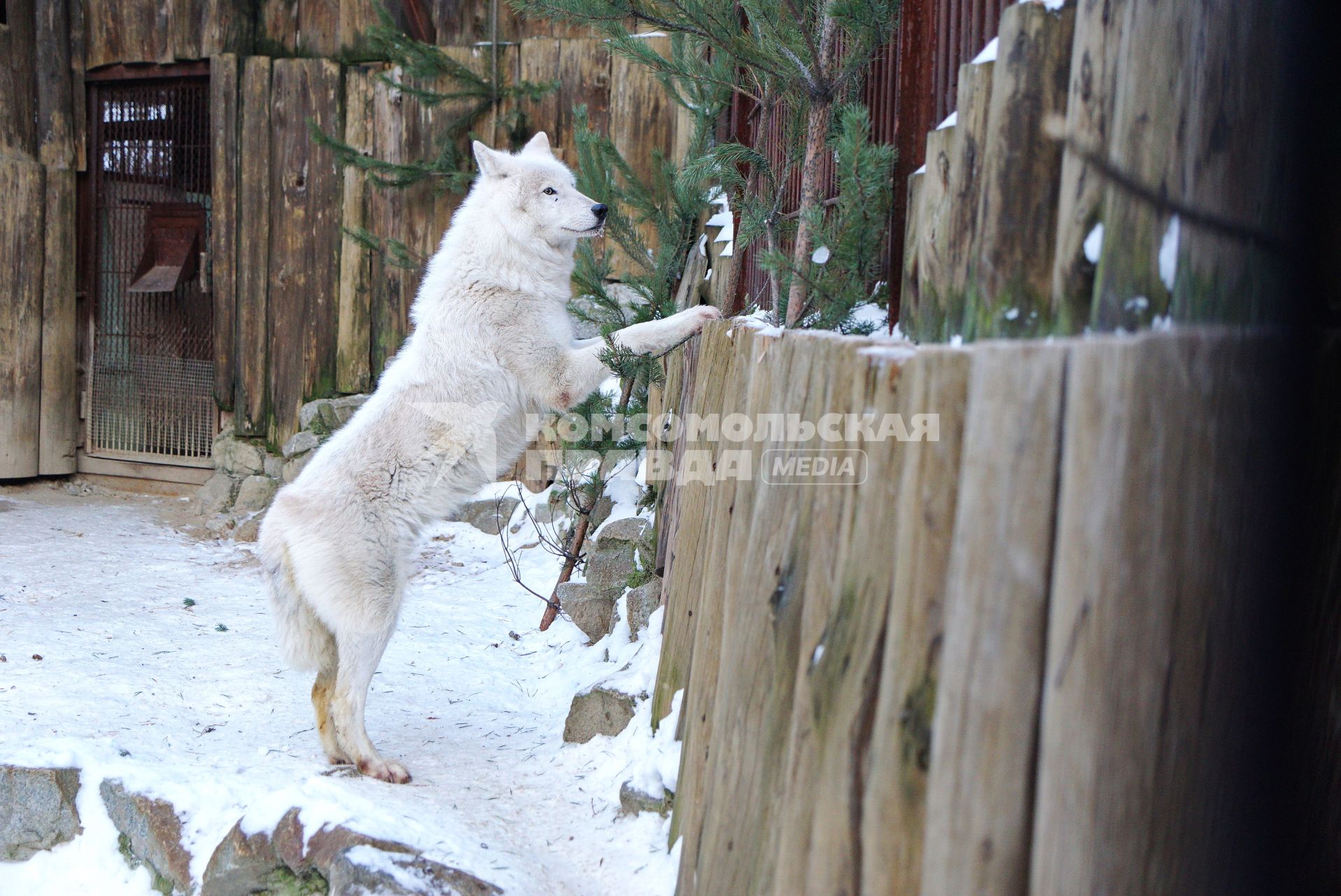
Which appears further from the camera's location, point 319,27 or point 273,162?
point 273,162

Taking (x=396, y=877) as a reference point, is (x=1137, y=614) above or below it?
above

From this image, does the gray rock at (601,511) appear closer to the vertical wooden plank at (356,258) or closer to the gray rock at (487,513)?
the gray rock at (487,513)

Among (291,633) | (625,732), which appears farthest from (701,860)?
(291,633)

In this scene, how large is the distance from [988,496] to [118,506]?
8.97 metres

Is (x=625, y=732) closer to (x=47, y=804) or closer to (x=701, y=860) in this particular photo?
(x=701, y=860)

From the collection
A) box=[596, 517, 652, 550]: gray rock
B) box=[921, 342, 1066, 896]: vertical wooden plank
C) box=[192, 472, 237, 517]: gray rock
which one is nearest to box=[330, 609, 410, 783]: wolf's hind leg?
box=[596, 517, 652, 550]: gray rock

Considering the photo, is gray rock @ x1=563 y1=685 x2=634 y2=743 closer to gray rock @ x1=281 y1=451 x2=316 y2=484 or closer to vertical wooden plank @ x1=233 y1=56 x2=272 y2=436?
gray rock @ x1=281 y1=451 x2=316 y2=484

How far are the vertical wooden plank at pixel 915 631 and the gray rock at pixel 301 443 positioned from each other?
23.6ft

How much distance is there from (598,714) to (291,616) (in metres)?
1.34

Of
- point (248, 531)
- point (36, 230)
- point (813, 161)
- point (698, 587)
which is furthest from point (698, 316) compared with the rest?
point (36, 230)

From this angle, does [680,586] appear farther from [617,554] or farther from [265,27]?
[265,27]

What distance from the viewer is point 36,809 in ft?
13.1

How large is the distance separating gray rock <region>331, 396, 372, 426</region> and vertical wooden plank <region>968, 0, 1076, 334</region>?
6.94 m

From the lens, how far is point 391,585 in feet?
13.7
